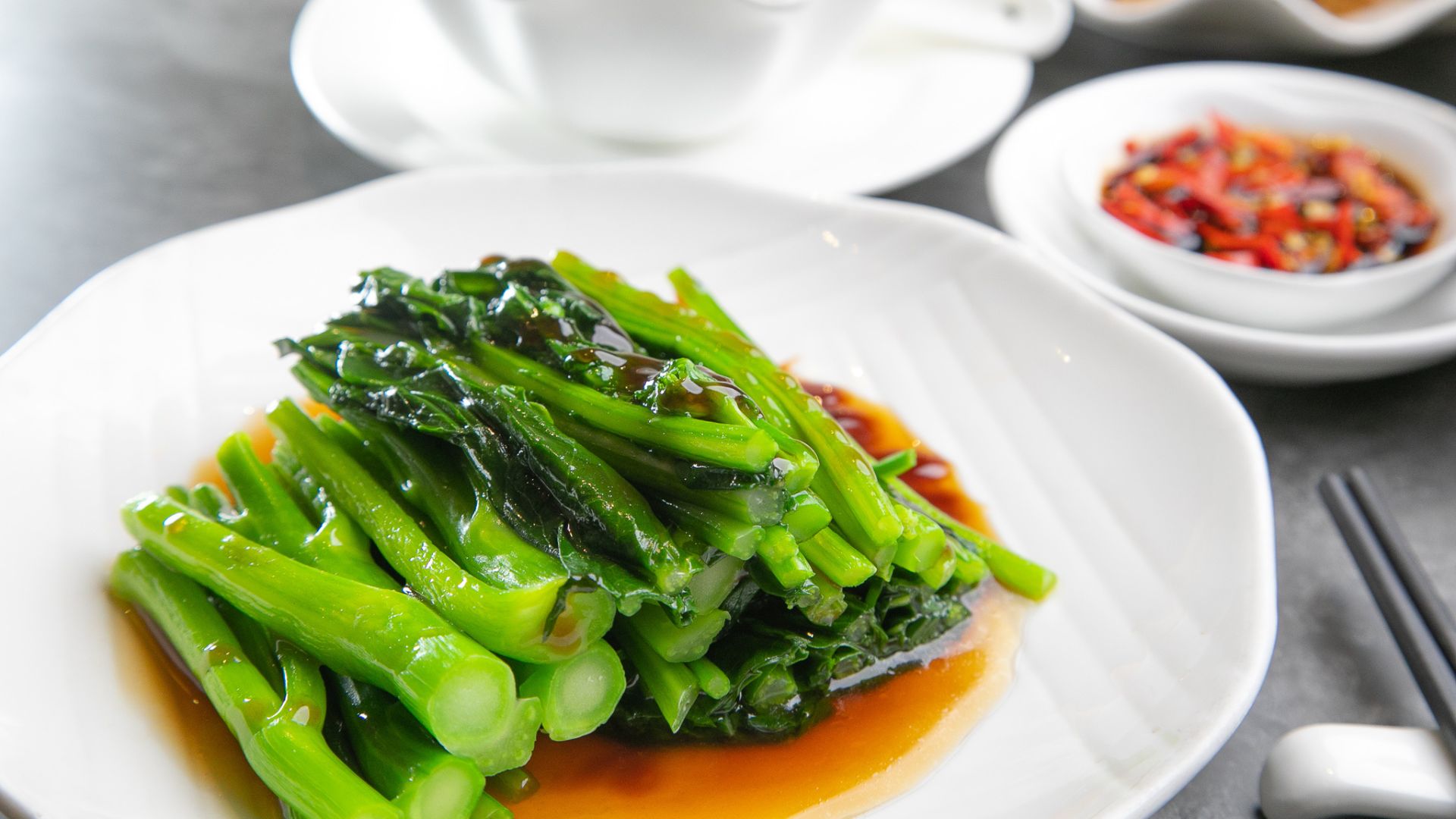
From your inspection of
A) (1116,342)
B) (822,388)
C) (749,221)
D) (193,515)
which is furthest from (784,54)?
(193,515)

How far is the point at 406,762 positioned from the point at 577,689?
0.80 feet

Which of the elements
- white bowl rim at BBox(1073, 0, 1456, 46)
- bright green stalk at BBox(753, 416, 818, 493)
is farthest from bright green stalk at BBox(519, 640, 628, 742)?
white bowl rim at BBox(1073, 0, 1456, 46)

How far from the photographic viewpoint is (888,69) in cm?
375

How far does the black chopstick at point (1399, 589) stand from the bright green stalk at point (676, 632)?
44.0 inches

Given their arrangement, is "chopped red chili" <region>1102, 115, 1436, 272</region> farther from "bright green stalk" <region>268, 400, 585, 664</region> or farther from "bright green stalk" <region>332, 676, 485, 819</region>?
"bright green stalk" <region>332, 676, 485, 819</region>

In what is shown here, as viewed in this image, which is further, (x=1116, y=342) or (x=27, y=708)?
(x=1116, y=342)

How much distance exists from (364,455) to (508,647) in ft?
1.98

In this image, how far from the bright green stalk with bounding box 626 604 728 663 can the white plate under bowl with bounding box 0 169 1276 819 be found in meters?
0.37

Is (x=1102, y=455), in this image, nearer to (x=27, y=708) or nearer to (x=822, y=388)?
(x=822, y=388)

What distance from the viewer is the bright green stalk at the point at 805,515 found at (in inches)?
62.6

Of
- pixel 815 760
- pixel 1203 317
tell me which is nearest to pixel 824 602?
pixel 815 760

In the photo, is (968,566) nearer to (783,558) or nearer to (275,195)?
(783,558)

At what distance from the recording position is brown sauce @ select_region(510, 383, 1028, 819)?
1650mm

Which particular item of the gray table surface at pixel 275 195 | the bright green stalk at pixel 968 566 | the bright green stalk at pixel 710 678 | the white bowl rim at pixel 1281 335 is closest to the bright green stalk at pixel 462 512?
the bright green stalk at pixel 710 678
